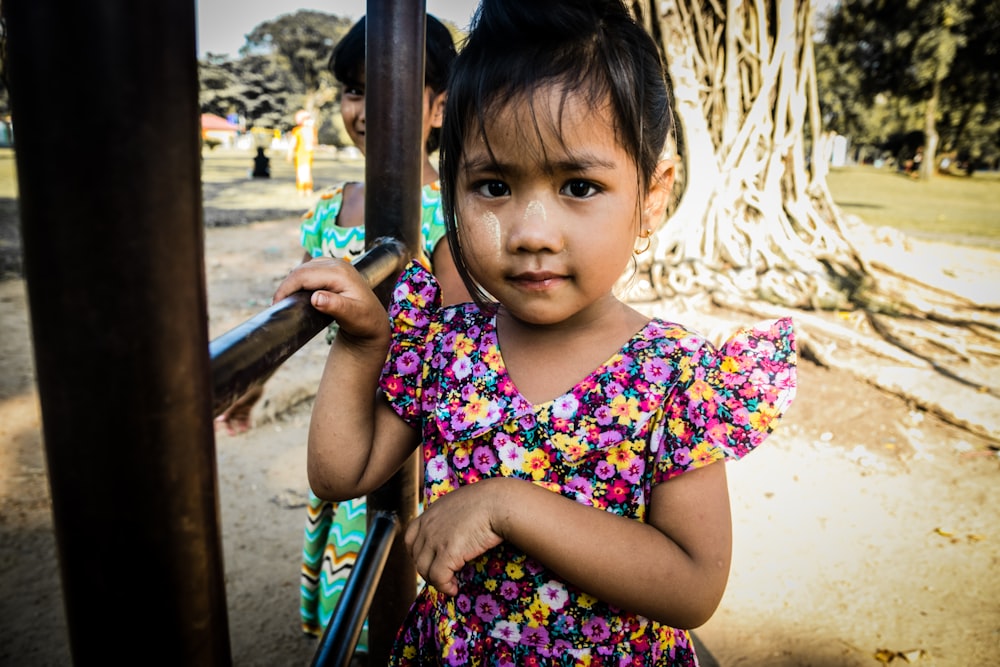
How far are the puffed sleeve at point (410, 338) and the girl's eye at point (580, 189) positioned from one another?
29 centimetres

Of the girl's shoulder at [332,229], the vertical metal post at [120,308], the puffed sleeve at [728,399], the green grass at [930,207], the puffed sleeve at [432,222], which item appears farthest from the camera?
the green grass at [930,207]

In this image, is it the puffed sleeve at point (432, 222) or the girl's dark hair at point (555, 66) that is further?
the puffed sleeve at point (432, 222)

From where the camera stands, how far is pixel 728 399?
863 millimetres

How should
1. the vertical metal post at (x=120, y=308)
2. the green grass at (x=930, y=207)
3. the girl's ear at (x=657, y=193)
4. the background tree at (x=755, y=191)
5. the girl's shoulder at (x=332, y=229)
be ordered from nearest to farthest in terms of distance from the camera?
the vertical metal post at (x=120, y=308), the girl's ear at (x=657, y=193), the girl's shoulder at (x=332, y=229), the background tree at (x=755, y=191), the green grass at (x=930, y=207)

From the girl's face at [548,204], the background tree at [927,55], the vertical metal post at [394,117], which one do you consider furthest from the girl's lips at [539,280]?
the background tree at [927,55]

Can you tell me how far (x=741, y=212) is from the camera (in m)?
5.28

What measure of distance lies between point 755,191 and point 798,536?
3.39 meters

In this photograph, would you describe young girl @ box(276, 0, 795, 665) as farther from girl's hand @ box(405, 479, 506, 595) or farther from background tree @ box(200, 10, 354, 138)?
background tree @ box(200, 10, 354, 138)

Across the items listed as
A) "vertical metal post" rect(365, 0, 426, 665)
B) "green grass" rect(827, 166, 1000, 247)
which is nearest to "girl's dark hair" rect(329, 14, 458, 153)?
"vertical metal post" rect(365, 0, 426, 665)

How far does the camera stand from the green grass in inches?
390

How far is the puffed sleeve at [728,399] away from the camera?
830 mm

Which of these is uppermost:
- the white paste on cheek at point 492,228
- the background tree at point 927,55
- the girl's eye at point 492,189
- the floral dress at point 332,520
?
the background tree at point 927,55

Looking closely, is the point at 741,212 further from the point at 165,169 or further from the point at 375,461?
the point at 165,169

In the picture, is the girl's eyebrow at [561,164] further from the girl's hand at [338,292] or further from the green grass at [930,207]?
the green grass at [930,207]
